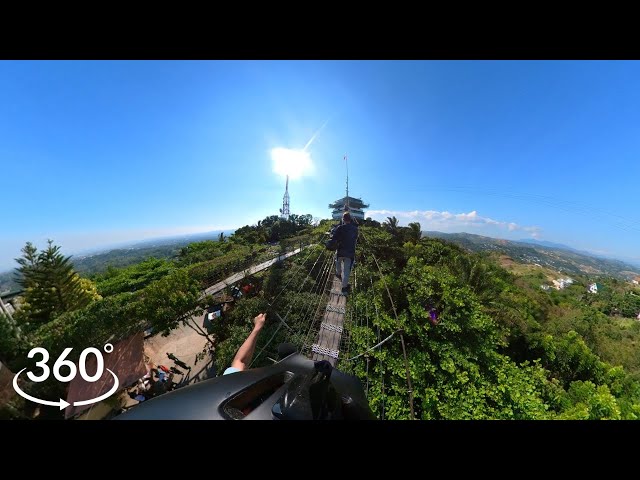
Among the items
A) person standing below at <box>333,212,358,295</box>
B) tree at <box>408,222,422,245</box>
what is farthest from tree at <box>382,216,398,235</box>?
person standing below at <box>333,212,358,295</box>

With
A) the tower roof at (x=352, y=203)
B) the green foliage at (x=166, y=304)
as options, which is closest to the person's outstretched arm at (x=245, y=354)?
the green foliage at (x=166, y=304)

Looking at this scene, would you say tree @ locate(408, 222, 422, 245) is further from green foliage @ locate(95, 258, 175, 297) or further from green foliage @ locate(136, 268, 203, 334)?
green foliage @ locate(95, 258, 175, 297)

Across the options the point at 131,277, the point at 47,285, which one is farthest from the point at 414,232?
the point at 131,277

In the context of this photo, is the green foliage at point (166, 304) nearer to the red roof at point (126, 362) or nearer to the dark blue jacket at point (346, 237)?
the red roof at point (126, 362)

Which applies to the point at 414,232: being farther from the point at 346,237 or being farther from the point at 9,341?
the point at 9,341
